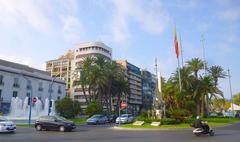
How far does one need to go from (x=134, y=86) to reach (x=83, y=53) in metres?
33.2

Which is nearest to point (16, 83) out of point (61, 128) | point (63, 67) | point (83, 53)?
point (61, 128)

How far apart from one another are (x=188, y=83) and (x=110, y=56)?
5627 cm

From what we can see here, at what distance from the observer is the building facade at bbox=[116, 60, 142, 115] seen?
117m

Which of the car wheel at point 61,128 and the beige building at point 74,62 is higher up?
the beige building at point 74,62

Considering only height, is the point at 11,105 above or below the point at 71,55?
below

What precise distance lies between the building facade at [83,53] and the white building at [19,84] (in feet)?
85.2

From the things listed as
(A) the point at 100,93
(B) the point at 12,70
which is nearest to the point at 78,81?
(A) the point at 100,93

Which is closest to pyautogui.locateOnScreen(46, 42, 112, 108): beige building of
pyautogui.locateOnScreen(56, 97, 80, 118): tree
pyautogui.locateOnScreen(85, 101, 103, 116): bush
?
pyautogui.locateOnScreen(85, 101, 103, 116): bush

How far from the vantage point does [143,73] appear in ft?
452

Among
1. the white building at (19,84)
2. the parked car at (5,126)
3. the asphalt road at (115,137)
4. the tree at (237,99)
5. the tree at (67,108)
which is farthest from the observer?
the tree at (237,99)

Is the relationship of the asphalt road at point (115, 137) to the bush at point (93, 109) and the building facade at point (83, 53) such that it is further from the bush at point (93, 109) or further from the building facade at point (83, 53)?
the building facade at point (83, 53)

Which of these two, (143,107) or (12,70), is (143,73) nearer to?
(143,107)

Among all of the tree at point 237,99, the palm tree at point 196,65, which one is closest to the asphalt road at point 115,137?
the palm tree at point 196,65

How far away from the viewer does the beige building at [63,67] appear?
A: 10688cm
